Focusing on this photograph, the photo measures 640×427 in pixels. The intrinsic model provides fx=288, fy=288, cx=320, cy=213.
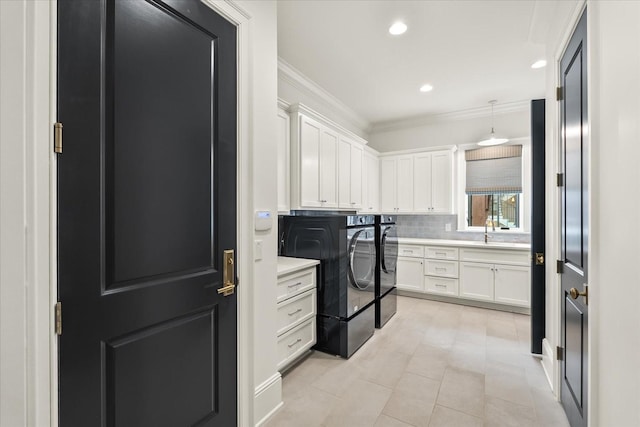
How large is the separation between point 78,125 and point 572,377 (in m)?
2.73

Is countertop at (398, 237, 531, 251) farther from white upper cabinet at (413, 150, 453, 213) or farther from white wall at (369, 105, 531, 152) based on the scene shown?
white wall at (369, 105, 531, 152)

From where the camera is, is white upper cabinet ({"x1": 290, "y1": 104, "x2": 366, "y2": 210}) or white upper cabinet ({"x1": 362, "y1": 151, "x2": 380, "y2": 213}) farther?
white upper cabinet ({"x1": 362, "y1": 151, "x2": 380, "y2": 213})

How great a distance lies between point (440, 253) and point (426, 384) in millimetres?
2332

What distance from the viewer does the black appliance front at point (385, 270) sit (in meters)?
3.31

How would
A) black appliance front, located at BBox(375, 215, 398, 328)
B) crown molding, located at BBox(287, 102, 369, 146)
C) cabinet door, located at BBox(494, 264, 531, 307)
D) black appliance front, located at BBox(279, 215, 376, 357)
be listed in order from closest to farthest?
black appliance front, located at BBox(279, 215, 376, 357)
crown molding, located at BBox(287, 102, 369, 146)
black appliance front, located at BBox(375, 215, 398, 328)
cabinet door, located at BBox(494, 264, 531, 307)

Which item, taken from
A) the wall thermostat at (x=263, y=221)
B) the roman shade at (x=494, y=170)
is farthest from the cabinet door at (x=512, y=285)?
the wall thermostat at (x=263, y=221)

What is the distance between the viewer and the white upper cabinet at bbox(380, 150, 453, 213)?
4.47 m

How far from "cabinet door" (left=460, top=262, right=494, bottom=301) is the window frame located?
2.64 feet

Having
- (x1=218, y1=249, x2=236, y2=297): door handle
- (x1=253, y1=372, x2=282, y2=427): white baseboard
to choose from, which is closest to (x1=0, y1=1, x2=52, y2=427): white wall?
(x1=218, y1=249, x2=236, y2=297): door handle

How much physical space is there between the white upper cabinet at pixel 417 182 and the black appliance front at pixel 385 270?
1.22m

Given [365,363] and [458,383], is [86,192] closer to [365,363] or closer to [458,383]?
[365,363]

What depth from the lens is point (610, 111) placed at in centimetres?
111

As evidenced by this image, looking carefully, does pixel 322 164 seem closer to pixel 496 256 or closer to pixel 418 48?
pixel 418 48

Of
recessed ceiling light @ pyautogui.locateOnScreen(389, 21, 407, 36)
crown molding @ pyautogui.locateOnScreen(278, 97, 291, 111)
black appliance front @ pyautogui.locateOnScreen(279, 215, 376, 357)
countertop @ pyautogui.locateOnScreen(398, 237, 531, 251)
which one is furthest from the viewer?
countertop @ pyautogui.locateOnScreen(398, 237, 531, 251)
